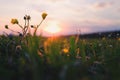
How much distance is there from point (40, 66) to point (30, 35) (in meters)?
1.68

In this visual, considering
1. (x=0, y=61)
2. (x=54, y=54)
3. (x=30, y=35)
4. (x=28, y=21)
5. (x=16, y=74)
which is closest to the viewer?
(x=16, y=74)

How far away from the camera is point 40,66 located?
328 cm

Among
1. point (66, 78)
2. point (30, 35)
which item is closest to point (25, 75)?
point (66, 78)

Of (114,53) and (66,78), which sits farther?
(114,53)

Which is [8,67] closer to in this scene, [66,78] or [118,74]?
[66,78]

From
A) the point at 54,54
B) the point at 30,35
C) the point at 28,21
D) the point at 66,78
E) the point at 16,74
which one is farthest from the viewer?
the point at 28,21

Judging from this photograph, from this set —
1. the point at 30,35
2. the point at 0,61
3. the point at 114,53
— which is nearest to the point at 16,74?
→ the point at 0,61

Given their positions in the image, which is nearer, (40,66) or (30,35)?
(40,66)

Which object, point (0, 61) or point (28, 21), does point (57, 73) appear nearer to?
point (0, 61)

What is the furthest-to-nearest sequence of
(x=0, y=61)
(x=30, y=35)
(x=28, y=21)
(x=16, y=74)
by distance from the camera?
(x=28, y=21) → (x=30, y=35) → (x=0, y=61) → (x=16, y=74)

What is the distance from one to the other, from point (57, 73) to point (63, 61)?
27cm

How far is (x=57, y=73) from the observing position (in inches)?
122

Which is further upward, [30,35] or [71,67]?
[30,35]

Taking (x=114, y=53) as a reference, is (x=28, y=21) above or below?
above
